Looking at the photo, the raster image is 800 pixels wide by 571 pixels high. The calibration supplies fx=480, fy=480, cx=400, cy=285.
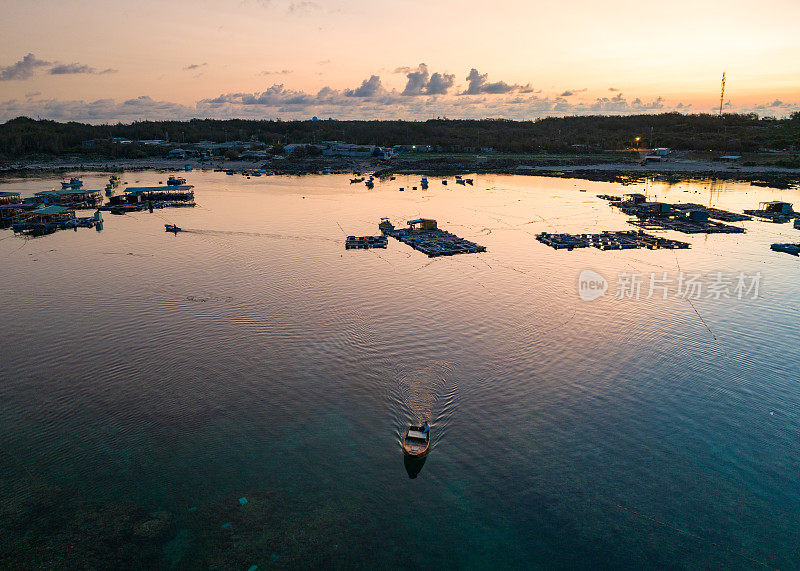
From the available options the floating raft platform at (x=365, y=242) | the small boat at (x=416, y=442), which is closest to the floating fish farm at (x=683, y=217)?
the floating raft platform at (x=365, y=242)

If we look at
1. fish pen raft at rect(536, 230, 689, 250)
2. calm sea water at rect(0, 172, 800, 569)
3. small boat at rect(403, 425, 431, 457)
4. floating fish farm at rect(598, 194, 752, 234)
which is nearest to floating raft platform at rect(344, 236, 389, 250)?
calm sea water at rect(0, 172, 800, 569)

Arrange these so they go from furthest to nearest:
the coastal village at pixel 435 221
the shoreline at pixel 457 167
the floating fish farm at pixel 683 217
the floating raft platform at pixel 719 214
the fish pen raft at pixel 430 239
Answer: the shoreline at pixel 457 167
the floating raft platform at pixel 719 214
the floating fish farm at pixel 683 217
the coastal village at pixel 435 221
the fish pen raft at pixel 430 239

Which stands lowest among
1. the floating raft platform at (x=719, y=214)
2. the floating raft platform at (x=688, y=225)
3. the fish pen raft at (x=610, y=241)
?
the fish pen raft at (x=610, y=241)

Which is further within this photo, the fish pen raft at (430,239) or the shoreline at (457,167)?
the shoreline at (457,167)

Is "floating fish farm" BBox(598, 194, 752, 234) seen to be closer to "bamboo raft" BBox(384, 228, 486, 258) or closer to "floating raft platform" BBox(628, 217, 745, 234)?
"floating raft platform" BBox(628, 217, 745, 234)

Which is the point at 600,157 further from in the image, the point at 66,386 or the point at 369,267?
the point at 66,386

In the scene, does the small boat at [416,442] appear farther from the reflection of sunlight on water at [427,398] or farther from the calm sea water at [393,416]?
the reflection of sunlight on water at [427,398]

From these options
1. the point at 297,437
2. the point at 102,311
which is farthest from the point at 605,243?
the point at 102,311
